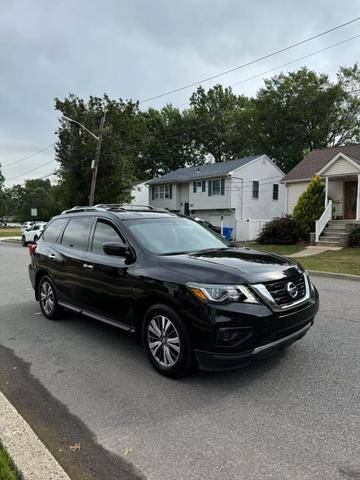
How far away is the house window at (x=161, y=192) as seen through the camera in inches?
1430

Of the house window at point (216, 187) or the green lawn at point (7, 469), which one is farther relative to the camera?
the house window at point (216, 187)

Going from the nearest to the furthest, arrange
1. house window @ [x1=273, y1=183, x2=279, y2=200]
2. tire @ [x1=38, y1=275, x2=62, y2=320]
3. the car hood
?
the car hood < tire @ [x1=38, y1=275, x2=62, y2=320] < house window @ [x1=273, y1=183, x2=279, y2=200]

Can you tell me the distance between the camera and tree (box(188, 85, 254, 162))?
49562 millimetres

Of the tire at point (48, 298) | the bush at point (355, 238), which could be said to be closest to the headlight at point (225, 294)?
the tire at point (48, 298)

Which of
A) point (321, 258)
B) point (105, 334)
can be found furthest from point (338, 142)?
point (105, 334)

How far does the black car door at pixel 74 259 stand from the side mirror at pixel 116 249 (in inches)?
35.8

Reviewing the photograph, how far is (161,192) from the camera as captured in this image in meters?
37.1

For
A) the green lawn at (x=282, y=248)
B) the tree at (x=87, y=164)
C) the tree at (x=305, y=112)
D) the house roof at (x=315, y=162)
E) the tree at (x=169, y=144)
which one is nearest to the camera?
the green lawn at (x=282, y=248)

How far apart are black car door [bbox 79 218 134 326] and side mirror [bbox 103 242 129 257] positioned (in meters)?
0.11

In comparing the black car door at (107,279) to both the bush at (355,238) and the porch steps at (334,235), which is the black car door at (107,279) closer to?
the bush at (355,238)

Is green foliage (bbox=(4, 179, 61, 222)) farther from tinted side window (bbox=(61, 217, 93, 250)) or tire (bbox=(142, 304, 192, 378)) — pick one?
tire (bbox=(142, 304, 192, 378))

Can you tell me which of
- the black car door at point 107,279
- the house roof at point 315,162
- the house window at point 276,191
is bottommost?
the black car door at point 107,279

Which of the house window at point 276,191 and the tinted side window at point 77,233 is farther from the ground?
the house window at point 276,191

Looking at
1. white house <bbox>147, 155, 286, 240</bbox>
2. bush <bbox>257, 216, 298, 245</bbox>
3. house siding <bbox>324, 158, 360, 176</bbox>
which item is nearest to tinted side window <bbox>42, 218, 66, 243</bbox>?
bush <bbox>257, 216, 298, 245</bbox>
